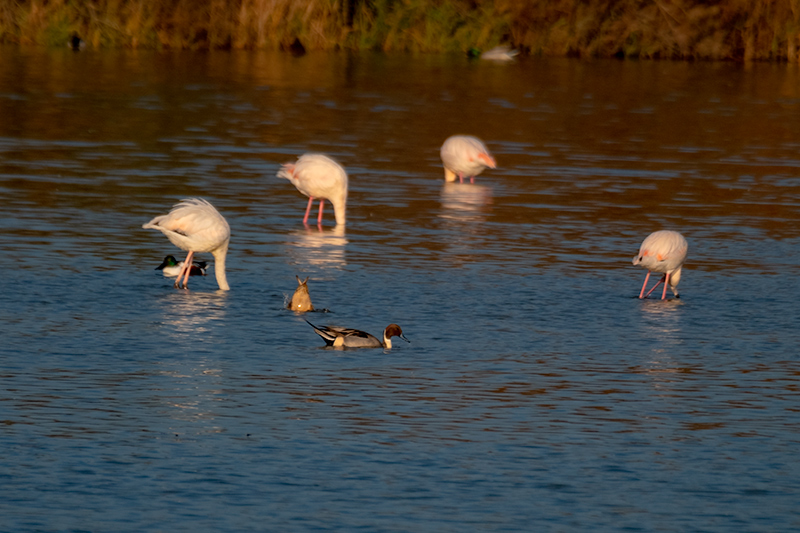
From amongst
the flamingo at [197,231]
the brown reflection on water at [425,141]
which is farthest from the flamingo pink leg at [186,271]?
the brown reflection on water at [425,141]

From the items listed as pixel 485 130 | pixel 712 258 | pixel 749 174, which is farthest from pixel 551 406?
pixel 485 130

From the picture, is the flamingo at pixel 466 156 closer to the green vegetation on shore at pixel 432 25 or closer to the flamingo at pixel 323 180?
the flamingo at pixel 323 180

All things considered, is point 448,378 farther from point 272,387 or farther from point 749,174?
point 749,174

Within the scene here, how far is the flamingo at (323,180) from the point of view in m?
15.9

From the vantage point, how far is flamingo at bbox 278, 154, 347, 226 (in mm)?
15859

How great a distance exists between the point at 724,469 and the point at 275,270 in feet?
20.8

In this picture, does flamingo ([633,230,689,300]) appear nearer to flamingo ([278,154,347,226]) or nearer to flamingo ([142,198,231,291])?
flamingo ([142,198,231,291])

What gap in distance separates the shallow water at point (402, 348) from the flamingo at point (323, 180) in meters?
0.36

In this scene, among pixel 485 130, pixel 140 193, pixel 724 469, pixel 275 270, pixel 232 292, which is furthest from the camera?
pixel 485 130

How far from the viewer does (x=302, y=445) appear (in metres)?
7.71

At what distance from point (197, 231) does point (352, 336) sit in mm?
2663

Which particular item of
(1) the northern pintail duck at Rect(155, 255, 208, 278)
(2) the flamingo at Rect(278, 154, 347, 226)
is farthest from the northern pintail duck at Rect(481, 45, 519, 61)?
(1) the northern pintail duck at Rect(155, 255, 208, 278)

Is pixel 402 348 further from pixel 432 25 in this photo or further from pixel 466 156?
pixel 432 25

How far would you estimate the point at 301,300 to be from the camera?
1094 centimetres
